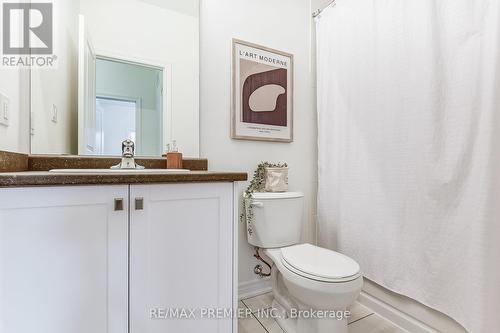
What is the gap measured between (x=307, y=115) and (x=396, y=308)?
1374mm

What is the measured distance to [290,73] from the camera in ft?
6.04

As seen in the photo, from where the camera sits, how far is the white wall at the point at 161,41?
4.28 feet

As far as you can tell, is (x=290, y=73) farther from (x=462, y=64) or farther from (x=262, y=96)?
(x=462, y=64)

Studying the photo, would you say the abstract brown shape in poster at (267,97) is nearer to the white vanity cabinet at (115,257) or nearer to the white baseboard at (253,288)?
the white vanity cabinet at (115,257)

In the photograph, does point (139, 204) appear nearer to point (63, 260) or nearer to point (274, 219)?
point (63, 260)

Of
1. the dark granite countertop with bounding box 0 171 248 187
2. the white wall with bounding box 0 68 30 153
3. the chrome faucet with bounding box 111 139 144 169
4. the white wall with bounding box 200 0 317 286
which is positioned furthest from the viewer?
the white wall with bounding box 200 0 317 286

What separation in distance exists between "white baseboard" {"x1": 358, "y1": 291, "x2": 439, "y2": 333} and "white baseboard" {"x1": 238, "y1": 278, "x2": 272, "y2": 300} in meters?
0.61

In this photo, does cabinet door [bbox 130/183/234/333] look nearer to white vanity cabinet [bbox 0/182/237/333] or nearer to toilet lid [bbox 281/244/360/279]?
white vanity cabinet [bbox 0/182/237/333]

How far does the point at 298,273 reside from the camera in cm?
112

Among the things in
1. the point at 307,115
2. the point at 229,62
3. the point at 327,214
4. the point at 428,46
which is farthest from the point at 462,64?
the point at 229,62

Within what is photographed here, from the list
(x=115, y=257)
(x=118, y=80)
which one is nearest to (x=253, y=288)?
(x=115, y=257)

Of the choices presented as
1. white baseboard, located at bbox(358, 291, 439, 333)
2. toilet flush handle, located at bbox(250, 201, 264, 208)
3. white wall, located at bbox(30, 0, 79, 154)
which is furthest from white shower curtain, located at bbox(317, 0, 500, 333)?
white wall, located at bbox(30, 0, 79, 154)

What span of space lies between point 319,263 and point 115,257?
2.90 feet

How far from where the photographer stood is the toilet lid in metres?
1.08
